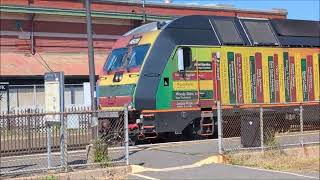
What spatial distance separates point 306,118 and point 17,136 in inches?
415

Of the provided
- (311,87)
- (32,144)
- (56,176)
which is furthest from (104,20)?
(56,176)

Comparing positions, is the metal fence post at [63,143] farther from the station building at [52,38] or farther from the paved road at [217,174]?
the station building at [52,38]

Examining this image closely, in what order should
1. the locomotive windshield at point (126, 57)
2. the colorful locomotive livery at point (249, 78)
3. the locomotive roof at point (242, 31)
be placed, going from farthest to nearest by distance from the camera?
the locomotive roof at point (242, 31), the colorful locomotive livery at point (249, 78), the locomotive windshield at point (126, 57)

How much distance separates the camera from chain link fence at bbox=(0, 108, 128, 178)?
12422 millimetres

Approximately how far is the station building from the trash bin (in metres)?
18.1

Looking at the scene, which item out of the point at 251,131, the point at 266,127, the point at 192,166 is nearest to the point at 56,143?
the point at 192,166

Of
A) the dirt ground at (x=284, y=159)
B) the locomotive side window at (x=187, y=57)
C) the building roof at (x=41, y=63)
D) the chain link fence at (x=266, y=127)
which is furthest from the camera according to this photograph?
the building roof at (x=41, y=63)

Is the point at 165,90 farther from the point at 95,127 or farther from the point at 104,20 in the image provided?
the point at 104,20

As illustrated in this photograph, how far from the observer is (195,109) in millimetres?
19094

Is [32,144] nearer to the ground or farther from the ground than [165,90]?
nearer to the ground

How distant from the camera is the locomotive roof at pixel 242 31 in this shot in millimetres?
19281

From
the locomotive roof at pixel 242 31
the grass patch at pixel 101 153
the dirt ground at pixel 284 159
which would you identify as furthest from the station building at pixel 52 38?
the grass patch at pixel 101 153

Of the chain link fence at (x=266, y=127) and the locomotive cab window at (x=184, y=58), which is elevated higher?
the locomotive cab window at (x=184, y=58)

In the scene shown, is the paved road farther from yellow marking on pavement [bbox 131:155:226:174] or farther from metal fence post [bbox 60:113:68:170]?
metal fence post [bbox 60:113:68:170]
